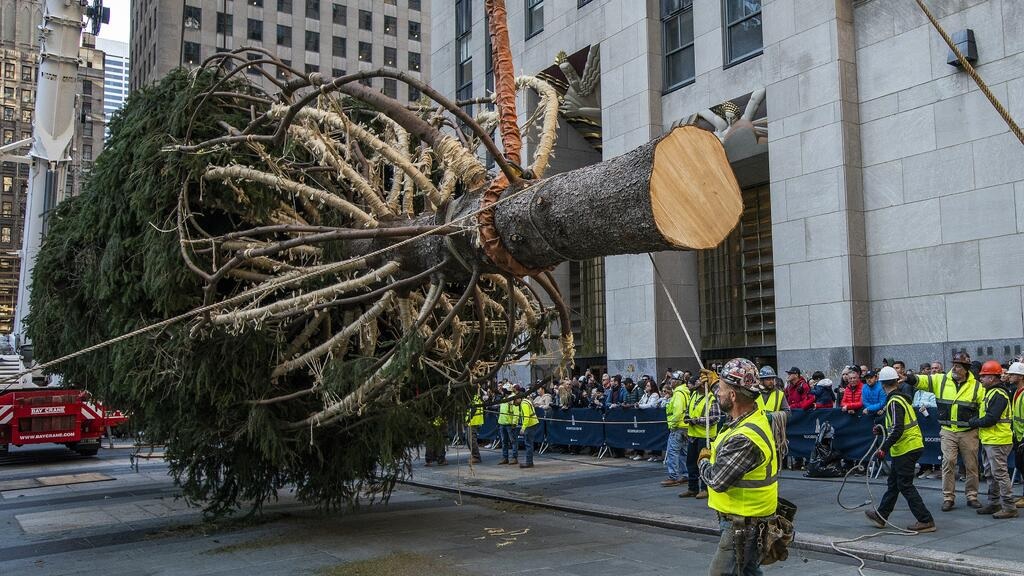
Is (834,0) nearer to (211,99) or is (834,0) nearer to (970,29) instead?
(970,29)

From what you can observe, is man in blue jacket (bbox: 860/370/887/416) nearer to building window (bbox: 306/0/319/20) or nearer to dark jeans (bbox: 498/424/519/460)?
dark jeans (bbox: 498/424/519/460)

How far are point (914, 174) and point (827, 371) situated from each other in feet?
13.5

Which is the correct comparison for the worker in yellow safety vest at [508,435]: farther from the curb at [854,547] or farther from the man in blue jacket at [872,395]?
the man in blue jacket at [872,395]

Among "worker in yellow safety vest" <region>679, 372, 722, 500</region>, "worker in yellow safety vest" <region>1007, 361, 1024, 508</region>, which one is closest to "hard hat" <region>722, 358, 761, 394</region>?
"worker in yellow safety vest" <region>679, 372, 722, 500</region>

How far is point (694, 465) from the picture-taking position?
11758 mm

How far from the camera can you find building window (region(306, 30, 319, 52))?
217 feet

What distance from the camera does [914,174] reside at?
15.9m

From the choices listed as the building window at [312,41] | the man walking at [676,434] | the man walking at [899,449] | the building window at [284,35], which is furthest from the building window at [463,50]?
the building window at [312,41]

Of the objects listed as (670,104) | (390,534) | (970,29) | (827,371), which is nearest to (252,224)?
(390,534)

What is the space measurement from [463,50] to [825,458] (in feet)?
68.6

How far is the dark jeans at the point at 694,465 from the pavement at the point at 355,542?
1.05m

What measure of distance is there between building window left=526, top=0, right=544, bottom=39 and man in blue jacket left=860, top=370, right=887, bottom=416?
52.7 feet

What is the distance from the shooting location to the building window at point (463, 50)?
2911 centimetres

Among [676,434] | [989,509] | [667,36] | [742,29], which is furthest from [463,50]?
[989,509]
